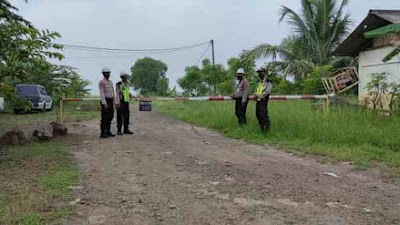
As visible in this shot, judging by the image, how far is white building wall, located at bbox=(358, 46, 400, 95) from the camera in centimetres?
1609

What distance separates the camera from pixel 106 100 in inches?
436

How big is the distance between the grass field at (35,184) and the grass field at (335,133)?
4.62 metres

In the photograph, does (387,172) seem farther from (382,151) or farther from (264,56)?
(264,56)

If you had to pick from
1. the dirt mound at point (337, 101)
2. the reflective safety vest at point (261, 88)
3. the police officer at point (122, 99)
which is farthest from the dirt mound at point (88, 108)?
the reflective safety vest at point (261, 88)

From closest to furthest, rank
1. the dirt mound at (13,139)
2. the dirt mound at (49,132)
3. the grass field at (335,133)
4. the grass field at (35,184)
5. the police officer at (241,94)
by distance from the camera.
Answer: the grass field at (35,184) → the grass field at (335,133) → the dirt mound at (13,139) → the dirt mound at (49,132) → the police officer at (241,94)

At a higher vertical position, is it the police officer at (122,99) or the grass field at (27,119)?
the police officer at (122,99)

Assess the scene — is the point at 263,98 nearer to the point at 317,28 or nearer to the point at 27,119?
the point at 27,119

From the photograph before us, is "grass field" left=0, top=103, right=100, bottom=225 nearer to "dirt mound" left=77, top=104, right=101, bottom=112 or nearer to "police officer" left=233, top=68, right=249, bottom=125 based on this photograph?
"police officer" left=233, top=68, right=249, bottom=125

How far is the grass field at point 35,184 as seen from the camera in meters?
4.68

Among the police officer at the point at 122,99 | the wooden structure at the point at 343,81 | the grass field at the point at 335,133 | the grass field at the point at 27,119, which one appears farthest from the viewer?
the wooden structure at the point at 343,81

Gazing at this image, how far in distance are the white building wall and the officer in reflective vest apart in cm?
606

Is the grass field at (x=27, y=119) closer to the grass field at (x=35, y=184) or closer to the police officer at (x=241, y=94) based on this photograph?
the grass field at (x=35, y=184)

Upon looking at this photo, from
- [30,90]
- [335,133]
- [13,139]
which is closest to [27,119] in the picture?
[30,90]

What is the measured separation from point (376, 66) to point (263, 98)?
28.1 ft
